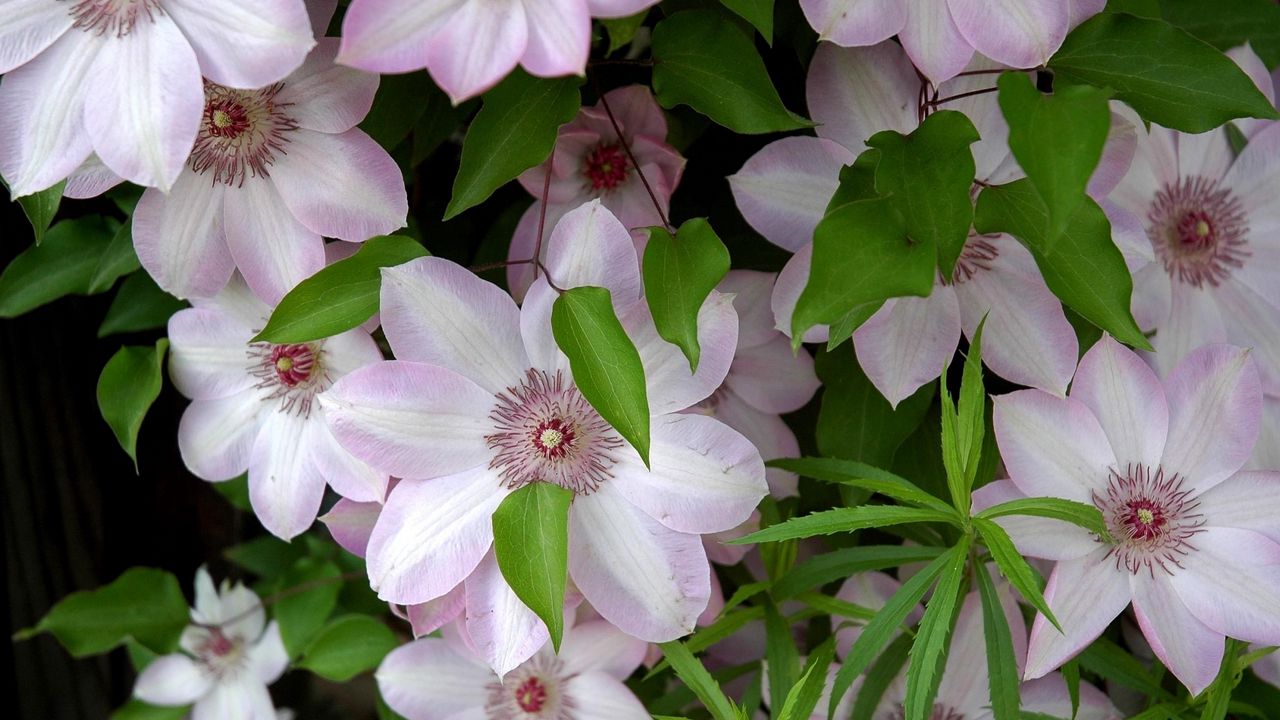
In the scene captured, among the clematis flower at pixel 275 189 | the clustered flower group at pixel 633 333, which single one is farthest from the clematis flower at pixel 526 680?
the clematis flower at pixel 275 189

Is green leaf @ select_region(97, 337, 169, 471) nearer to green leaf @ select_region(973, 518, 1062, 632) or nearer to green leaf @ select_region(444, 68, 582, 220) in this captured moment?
green leaf @ select_region(444, 68, 582, 220)

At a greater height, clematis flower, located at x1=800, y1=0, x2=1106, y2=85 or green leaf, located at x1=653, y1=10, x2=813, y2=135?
clematis flower, located at x1=800, y1=0, x2=1106, y2=85

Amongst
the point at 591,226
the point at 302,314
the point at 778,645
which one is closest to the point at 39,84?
the point at 302,314

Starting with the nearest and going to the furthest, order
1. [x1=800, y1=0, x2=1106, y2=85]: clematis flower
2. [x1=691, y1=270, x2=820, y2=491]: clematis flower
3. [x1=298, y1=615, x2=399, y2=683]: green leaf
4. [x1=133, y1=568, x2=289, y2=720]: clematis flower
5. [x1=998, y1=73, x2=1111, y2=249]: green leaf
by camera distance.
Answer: [x1=998, y1=73, x2=1111, y2=249]: green leaf, [x1=800, y1=0, x2=1106, y2=85]: clematis flower, [x1=691, y1=270, x2=820, y2=491]: clematis flower, [x1=298, y1=615, x2=399, y2=683]: green leaf, [x1=133, y1=568, x2=289, y2=720]: clematis flower

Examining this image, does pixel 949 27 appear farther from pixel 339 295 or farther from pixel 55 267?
pixel 55 267

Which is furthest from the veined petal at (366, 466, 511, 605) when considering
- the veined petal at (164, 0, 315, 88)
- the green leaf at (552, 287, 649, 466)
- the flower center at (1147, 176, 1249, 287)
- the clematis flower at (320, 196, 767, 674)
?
the flower center at (1147, 176, 1249, 287)

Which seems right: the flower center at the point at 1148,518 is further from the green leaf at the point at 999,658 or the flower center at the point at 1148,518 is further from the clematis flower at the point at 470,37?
the clematis flower at the point at 470,37
